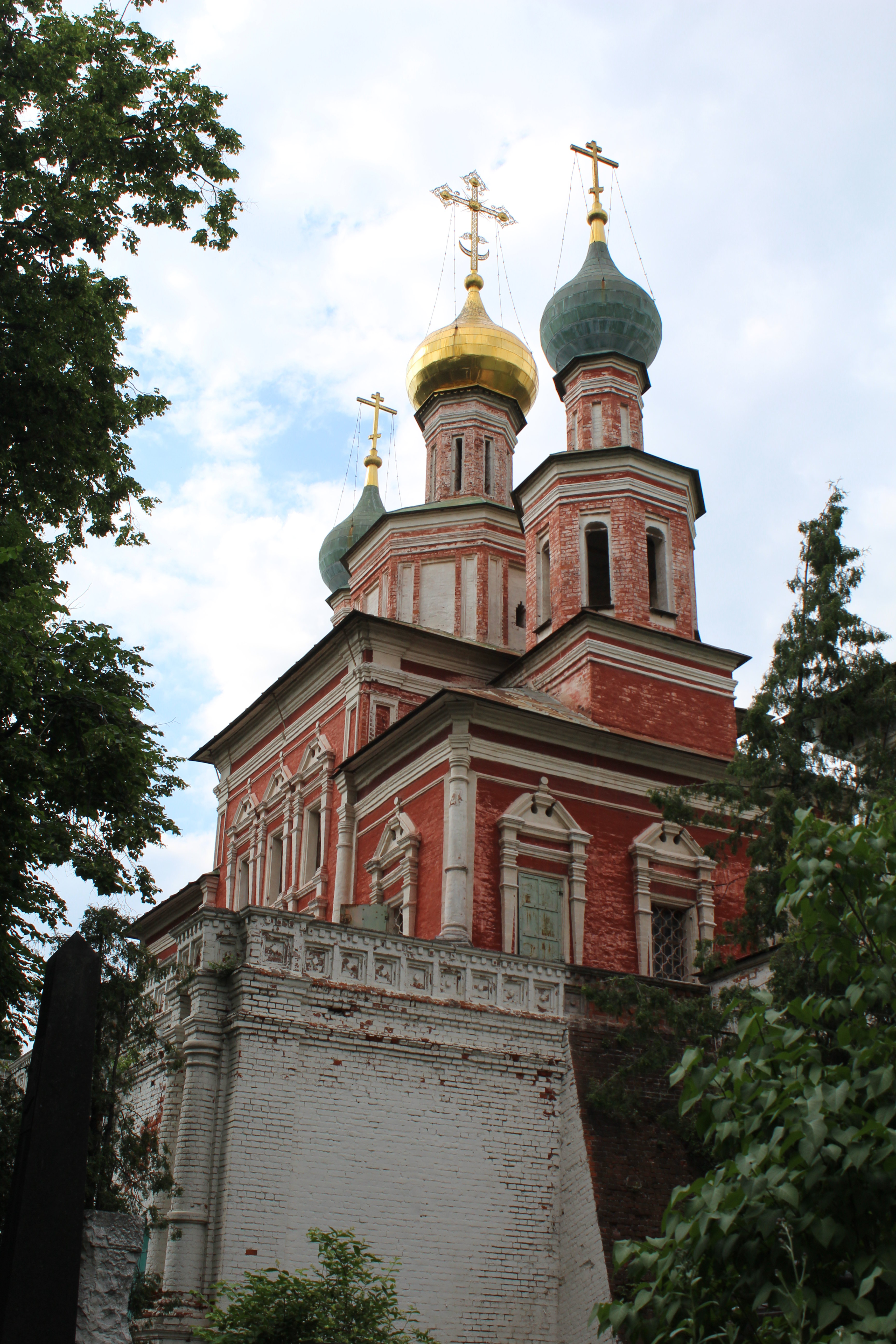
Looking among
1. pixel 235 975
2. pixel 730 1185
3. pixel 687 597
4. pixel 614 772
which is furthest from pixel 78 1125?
pixel 687 597

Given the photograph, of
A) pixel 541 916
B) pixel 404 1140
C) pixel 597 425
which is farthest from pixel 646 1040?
pixel 597 425

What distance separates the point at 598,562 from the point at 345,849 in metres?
5.63

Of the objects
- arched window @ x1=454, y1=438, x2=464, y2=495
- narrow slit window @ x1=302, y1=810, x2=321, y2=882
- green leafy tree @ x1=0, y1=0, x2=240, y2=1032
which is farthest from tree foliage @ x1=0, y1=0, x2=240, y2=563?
arched window @ x1=454, y1=438, x2=464, y2=495

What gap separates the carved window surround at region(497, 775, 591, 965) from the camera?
613 inches

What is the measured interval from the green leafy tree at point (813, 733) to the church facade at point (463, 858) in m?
1.99

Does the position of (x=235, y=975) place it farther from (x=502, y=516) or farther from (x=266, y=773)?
(x=502, y=516)

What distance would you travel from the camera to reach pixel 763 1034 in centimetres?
603

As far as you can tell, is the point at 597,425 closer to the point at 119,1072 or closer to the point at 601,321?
the point at 601,321

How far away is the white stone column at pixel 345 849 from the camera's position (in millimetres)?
17750

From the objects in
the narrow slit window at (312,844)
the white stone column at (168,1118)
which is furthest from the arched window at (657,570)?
the white stone column at (168,1118)

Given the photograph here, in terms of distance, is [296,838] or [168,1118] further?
[296,838]

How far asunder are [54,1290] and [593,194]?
21.1 m

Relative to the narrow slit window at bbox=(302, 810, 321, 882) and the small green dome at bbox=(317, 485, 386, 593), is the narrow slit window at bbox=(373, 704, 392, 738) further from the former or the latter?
the small green dome at bbox=(317, 485, 386, 593)

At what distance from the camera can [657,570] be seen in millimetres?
19625
